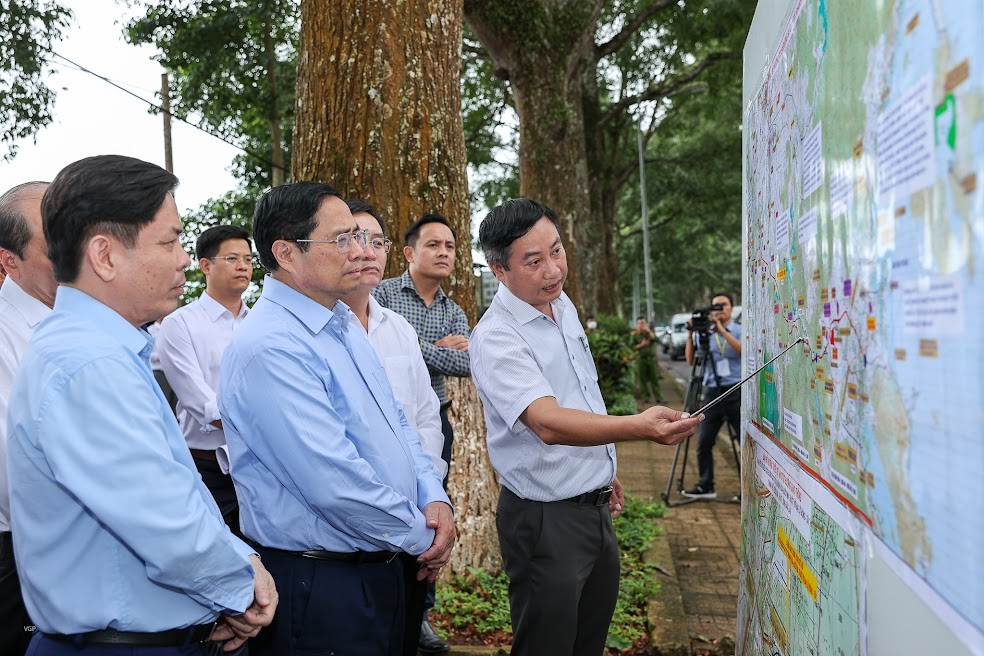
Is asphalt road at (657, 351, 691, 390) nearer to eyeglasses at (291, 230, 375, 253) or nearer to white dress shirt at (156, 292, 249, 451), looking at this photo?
white dress shirt at (156, 292, 249, 451)

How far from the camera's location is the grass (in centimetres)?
433

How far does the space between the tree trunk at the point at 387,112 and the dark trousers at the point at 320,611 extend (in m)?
2.52

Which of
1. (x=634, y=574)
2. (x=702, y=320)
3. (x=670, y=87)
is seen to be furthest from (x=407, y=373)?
(x=670, y=87)

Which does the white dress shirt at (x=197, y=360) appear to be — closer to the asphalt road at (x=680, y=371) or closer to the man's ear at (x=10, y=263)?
the man's ear at (x=10, y=263)

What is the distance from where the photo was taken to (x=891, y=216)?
1235mm

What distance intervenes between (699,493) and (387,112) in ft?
16.2

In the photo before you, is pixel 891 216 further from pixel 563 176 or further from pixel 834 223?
pixel 563 176

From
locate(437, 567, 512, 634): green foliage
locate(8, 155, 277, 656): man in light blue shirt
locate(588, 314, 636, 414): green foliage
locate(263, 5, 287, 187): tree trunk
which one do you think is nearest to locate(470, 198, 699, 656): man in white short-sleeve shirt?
locate(8, 155, 277, 656): man in light blue shirt

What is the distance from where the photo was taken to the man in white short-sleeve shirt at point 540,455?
9.25ft

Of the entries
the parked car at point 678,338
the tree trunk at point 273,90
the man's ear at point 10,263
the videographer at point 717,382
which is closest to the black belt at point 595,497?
the man's ear at point 10,263

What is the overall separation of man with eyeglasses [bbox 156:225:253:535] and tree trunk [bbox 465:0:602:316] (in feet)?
21.7

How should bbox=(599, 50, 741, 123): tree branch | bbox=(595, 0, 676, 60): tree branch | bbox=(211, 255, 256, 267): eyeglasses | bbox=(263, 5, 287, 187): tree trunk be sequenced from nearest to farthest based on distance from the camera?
1. bbox=(211, 255, 256, 267): eyeglasses
2. bbox=(263, 5, 287, 187): tree trunk
3. bbox=(595, 0, 676, 60): tree branch
4. bbox=(599, 50, 741, 123): tree branch

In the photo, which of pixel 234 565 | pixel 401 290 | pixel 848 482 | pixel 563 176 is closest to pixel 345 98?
pixel 401 290

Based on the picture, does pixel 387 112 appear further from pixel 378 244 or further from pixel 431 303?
pixel 378 244
